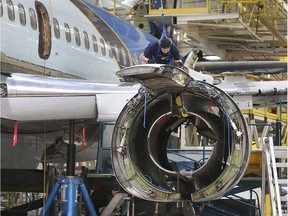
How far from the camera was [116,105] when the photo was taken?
8438mm

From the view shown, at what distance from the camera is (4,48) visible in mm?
8570

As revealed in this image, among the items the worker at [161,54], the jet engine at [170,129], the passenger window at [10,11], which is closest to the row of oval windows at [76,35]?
the passenger window at [10,11]

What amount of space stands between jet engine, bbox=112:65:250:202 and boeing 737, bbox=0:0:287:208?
0.04 ft

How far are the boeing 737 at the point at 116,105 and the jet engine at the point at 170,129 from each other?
0.01 meters

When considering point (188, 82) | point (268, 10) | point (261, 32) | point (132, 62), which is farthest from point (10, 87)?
point (261, 32)

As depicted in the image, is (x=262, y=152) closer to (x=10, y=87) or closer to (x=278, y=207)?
(x=278, y=207)

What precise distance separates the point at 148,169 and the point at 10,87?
2094mm


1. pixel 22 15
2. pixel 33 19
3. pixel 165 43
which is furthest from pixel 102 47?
pixel 165 43

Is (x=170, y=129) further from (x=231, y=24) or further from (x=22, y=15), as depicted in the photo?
(x=231, y=24)

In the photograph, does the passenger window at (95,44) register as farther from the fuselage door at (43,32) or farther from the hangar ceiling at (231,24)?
the hangar ceiling at (231,24)

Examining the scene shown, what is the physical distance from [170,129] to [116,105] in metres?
0.89

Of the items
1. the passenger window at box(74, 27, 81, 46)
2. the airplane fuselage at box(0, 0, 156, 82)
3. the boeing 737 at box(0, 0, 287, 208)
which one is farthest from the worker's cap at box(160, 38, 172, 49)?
the passenger window at box(74, 27, 81, 46)

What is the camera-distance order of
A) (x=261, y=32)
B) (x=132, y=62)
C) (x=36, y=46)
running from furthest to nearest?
(x=261, y=32) → (x=132, y=62) → (x=36, y=46)

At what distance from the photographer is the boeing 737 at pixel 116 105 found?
6789 millimetres
